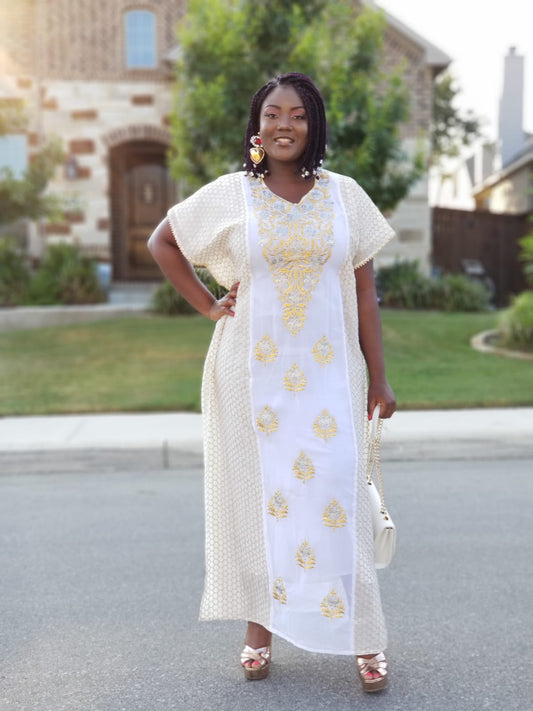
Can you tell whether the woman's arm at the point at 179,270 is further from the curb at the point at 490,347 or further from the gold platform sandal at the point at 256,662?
the curb at the point at 490,347

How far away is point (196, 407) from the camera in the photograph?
8.20 m

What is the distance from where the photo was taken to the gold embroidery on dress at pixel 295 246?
9.21ft

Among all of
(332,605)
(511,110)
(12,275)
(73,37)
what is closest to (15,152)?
(73,37)

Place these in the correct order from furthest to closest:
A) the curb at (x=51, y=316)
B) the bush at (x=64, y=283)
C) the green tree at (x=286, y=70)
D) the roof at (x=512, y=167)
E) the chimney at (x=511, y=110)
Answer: the chimney at (x=511, y=110), the roof at (x=512, y=167), the bush at (x=64, y=283), the curb at (x=51, y=316), the green tree at (x=286, y=70)

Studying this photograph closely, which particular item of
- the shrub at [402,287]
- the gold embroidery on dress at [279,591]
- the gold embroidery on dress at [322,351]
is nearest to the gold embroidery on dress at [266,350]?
the gold embroidery on dress at [322,351]

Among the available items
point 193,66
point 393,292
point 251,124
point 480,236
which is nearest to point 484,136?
point 480,236

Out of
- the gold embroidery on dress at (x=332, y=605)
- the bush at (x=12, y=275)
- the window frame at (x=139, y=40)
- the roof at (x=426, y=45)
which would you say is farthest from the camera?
the window frame at (x=139, y=40)

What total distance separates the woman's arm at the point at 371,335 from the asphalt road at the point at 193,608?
99 centimetres

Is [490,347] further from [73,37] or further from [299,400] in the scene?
[73,37]

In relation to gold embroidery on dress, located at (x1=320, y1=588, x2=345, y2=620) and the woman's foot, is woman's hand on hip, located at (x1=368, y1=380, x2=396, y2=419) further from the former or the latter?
the woman's foot

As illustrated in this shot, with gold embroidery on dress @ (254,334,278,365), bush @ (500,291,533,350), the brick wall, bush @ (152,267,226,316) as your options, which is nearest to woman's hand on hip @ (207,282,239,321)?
gold embroidery on dress @ (254,334,278,365)

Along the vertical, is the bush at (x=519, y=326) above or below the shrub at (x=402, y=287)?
below

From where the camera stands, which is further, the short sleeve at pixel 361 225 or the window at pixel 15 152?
the window at pixel 15 152

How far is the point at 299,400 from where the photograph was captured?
9.36 feet
